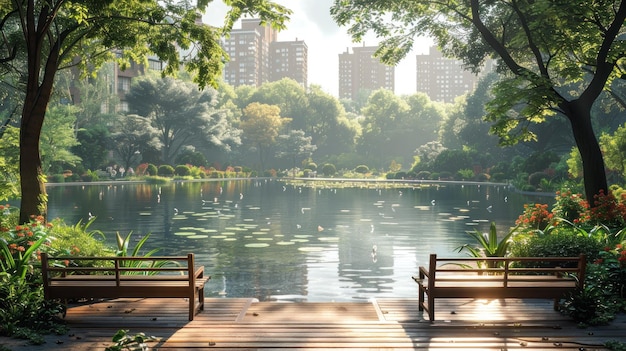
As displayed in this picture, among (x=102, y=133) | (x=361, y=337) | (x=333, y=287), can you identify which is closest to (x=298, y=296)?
(x=333, y=287)

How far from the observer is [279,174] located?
82.1m

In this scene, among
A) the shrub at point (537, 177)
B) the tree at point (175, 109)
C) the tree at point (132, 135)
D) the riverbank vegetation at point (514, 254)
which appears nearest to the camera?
the riverbank vegetation at point (514, 254)

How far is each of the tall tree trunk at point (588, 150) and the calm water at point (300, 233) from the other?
14.7 feet

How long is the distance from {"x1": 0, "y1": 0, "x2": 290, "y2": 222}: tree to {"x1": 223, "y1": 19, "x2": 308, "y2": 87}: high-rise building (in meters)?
160

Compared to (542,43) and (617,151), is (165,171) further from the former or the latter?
(542,43)

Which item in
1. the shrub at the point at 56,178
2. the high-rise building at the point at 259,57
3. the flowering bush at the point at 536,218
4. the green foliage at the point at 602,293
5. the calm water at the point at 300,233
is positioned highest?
the high-rise building at the point at 259,57

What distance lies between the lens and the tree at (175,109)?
212ft

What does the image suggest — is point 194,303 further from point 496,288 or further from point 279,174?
point 279,174

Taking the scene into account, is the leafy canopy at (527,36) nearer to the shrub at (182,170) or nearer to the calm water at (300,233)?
the calm water at (300,233)

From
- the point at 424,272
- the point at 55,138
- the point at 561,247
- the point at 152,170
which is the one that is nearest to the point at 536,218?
the point at 561,247

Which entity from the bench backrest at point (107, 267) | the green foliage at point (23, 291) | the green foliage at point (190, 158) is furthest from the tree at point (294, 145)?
the green foliage at point (23, 291)

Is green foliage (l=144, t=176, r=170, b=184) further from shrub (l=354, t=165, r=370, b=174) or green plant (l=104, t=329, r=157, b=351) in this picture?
green plant (l=104, t=329, r=157, b=351)

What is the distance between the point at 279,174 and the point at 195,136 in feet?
51.3

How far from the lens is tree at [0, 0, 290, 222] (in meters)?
12.2
